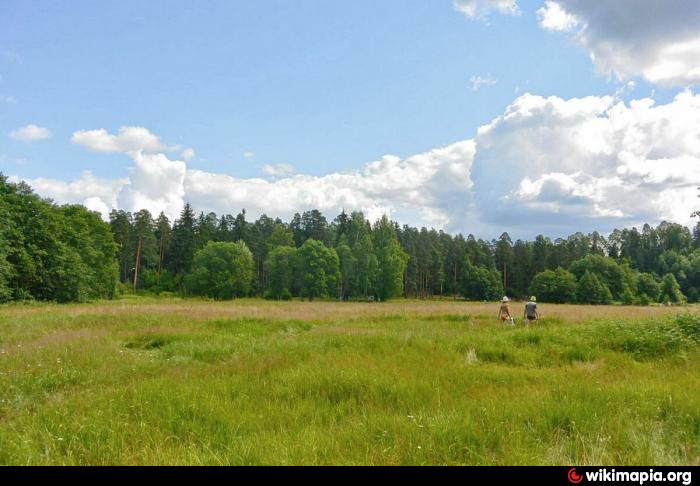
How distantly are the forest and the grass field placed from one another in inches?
1311

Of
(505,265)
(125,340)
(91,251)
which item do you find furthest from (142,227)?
(505,265)

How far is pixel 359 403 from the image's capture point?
5676 millimetres

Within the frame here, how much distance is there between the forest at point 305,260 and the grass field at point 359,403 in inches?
1311

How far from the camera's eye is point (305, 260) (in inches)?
2603

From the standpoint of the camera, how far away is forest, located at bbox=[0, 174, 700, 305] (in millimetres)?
38188

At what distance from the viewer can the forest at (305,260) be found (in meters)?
38.2

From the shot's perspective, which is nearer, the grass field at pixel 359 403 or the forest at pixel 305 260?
the grass field at pixel 359 403

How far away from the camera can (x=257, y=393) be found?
6.12 meters

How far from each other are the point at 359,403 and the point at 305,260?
61.0 m

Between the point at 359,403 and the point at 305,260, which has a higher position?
the point at 305,260

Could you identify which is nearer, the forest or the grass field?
the grass field

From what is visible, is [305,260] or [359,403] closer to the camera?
[359,403]

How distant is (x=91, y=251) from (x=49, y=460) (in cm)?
5063
